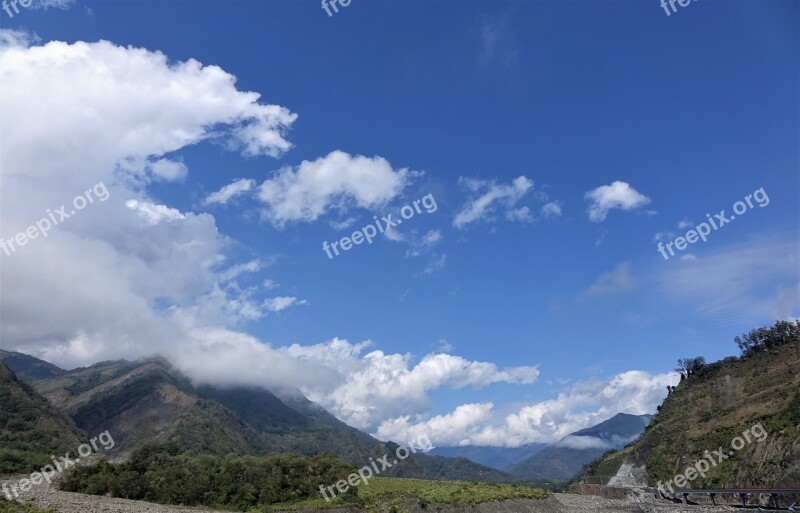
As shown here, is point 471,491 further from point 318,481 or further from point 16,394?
point 16,394

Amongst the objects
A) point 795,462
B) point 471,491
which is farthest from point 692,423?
point 471,491

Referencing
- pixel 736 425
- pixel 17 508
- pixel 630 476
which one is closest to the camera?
pixel 17 508

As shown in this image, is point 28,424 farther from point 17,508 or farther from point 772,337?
point 772,337

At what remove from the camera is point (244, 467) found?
85.3 m

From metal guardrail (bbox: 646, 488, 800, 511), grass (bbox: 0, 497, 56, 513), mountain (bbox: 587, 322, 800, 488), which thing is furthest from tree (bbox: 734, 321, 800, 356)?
grass (bbox: 0, 497, 56, 513)

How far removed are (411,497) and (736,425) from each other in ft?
167

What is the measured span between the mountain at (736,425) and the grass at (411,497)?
25.5m

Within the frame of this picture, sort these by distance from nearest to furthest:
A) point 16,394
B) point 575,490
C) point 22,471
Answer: point 22,471 < point 575,490 < point 16,394

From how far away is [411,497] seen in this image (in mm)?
73938

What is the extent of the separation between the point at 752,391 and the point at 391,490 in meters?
65.2

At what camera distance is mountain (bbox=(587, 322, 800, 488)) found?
68.2m

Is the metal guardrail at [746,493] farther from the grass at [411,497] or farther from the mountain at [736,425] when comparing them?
the grass at [411,497]

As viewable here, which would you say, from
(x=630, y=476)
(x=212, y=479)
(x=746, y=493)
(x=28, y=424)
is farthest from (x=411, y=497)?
(x=28, y=424)

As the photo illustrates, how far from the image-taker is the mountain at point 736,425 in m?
68.2
